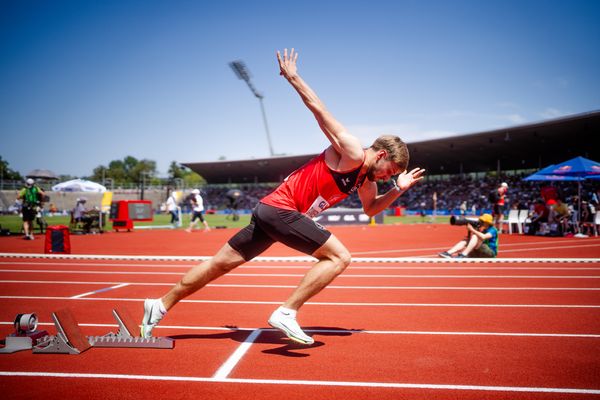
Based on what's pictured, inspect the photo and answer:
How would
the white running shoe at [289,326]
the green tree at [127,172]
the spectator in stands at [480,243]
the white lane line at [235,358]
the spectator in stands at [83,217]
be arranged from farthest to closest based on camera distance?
the green tree at [127,172] → the spectator in stands at [83,217] → the spectator in stands at [480,243] → the white running shoe at [289,326] → the white lane line at [235,358]

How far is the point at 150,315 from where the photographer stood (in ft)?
12.3

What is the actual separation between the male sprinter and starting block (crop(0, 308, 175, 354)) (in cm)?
16

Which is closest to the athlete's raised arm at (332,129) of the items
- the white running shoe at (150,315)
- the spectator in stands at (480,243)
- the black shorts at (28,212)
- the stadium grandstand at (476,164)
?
the white running shoe at (150,315)

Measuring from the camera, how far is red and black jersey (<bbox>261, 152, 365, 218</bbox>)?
3.47 metres

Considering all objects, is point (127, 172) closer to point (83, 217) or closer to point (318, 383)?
point (83, 217)

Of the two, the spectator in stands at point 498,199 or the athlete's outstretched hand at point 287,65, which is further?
the spectator in stands at point 498,199

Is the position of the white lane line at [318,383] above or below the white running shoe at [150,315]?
below

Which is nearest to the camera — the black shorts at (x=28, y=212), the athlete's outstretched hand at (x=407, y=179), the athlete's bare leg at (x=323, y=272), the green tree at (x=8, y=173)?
the athlete's bare leg at (x=323, y=272)

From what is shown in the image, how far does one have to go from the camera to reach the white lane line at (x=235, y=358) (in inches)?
124

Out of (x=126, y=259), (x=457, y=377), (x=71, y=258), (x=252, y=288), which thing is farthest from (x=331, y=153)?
(x=71, y=258)

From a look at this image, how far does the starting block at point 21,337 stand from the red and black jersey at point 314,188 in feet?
7.32

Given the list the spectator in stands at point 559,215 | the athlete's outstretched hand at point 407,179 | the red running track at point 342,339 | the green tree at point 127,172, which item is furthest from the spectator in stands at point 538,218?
the green tree at point 127,172

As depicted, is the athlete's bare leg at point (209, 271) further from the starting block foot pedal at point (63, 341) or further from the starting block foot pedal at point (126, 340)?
the starting block foot pedal at point (63, 341)

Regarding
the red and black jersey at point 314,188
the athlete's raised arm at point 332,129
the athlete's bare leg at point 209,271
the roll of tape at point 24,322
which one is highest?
the athlete's raised arm at point 332,129
